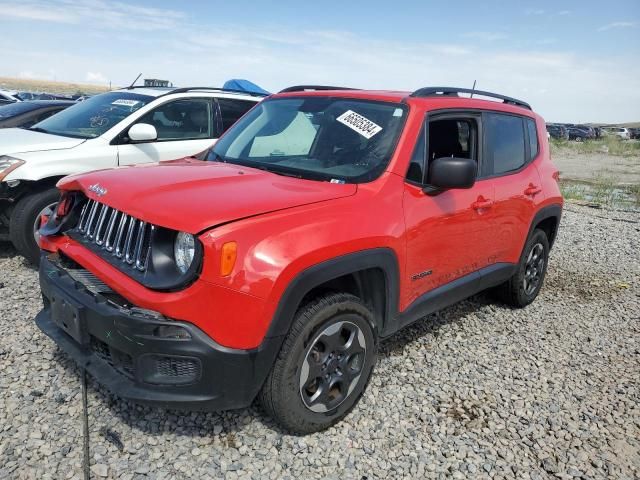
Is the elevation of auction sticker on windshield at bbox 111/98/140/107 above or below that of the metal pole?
above

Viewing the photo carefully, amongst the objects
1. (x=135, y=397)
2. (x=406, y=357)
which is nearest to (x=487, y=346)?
(x=406, y=357)

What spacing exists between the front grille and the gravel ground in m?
0.90

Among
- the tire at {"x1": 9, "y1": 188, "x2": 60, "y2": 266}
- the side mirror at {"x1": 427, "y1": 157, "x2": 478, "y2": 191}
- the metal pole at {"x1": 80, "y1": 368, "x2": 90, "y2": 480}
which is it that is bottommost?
the metal pole at {"x1": 80, "y1": 368, "x2": 90, "y2": 480}

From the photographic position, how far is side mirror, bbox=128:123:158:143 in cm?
512

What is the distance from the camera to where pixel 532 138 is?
4.63 m

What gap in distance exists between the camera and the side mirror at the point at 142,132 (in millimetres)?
5125

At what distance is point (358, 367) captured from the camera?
2889 mm

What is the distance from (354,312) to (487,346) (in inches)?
69.3

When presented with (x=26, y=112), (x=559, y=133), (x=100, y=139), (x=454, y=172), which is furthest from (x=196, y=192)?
(x=559, y=133)

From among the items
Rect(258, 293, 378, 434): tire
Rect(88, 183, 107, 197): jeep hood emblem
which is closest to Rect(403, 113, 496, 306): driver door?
Rect(258, 293, 378, 434): tire

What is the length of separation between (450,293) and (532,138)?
193 centimetres

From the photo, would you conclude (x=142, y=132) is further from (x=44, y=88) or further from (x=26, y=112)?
(x=44, y=88)

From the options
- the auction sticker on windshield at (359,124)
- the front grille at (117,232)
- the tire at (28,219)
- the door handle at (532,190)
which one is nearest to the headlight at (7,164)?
the tire at (28,219)

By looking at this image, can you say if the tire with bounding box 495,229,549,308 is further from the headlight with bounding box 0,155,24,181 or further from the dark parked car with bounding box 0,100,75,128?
the dark parked car with bounding box 0,100,75,128
